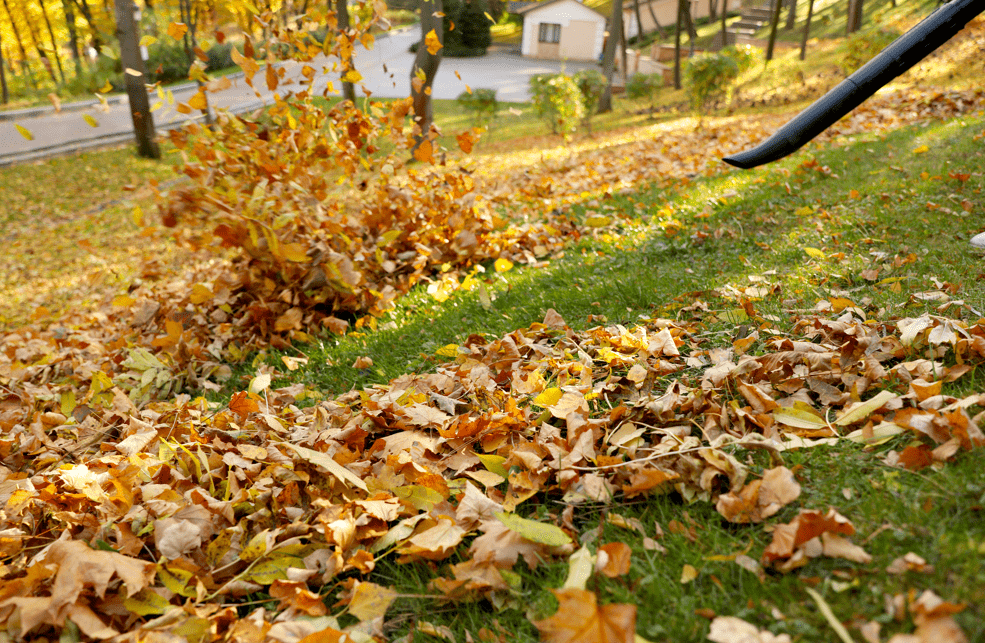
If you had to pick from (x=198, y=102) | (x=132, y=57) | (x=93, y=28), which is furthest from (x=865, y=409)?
(x=93, y=28)

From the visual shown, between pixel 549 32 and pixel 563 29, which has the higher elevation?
pixel 563 29

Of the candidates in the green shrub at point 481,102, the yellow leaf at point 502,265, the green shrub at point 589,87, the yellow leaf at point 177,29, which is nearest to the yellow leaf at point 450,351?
the yellow leaf at point 502,265

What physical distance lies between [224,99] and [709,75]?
67.7 feet

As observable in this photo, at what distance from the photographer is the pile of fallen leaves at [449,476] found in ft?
4.86

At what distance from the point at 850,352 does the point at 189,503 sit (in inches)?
88.0

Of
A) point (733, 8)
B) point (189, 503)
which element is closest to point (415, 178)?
point (189, 503)

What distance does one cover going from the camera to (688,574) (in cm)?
138

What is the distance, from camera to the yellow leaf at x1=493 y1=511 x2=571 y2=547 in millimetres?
1461

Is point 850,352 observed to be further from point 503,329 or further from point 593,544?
point 503,329

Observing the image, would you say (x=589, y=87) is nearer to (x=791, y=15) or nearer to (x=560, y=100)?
(x=560, y=100)

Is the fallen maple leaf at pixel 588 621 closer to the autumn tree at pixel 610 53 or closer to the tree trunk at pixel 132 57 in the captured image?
the tree trunk at pixel 132 57

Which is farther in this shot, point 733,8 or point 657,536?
point 733,8

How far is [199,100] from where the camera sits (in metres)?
3.22

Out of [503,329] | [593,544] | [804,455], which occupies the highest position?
[804,455]
